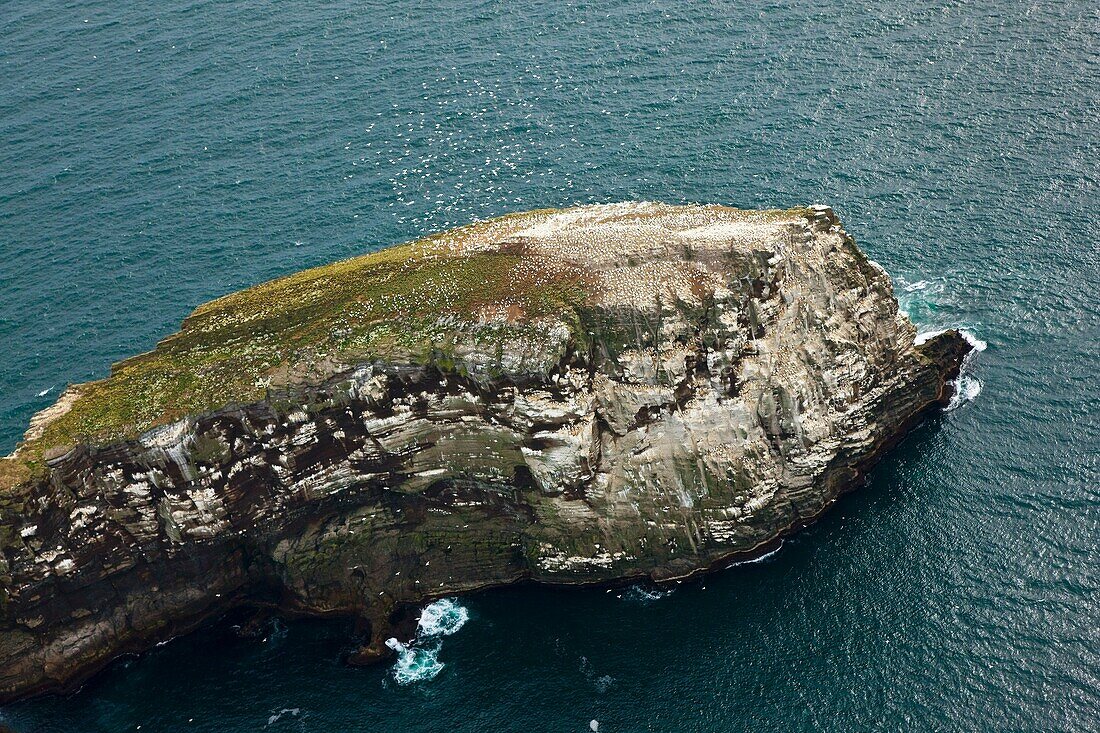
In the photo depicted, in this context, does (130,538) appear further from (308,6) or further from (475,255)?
(308,6)

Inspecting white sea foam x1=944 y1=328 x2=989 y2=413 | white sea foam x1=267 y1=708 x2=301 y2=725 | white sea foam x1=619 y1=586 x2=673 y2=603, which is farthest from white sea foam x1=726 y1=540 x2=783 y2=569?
white sea foam x1=267 y1=708 x2=301 y2=725

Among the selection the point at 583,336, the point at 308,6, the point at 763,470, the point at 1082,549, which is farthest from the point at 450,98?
the point at 1082,549

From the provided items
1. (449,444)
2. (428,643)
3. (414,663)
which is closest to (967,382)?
(449,444)

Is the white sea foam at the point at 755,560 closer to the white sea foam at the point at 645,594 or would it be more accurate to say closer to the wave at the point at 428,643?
the white sea foam at the point at 645,594

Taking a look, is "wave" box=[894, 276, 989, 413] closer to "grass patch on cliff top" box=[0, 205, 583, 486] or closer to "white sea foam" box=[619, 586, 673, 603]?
"white sea foam" box=[619, 586, 673, 603]

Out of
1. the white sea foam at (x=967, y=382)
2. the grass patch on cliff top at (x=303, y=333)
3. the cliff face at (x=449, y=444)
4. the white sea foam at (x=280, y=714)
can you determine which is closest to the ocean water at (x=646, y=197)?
the white sea foam at (x=280, y=714)
